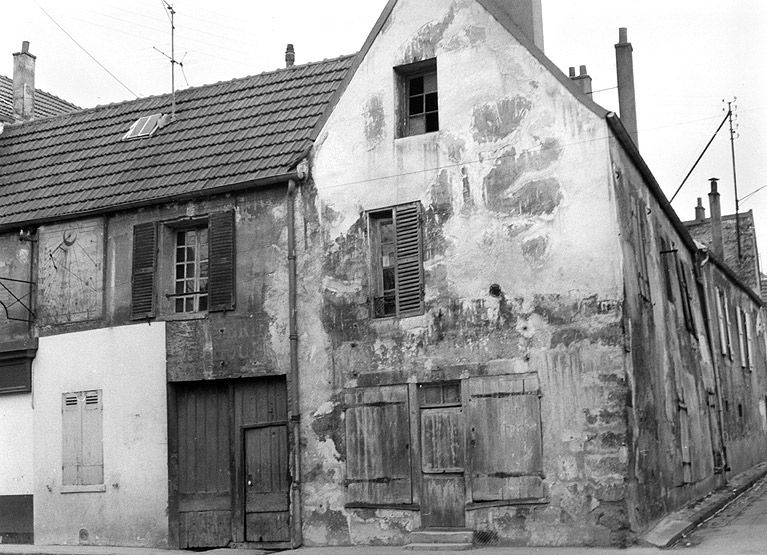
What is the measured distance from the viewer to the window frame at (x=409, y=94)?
1712cm

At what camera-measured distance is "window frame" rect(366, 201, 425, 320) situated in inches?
650

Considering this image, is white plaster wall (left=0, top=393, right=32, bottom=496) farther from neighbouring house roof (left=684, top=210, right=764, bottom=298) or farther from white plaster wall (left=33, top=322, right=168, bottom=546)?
neighbouring house roof (left=684, top=210, right=764, bottom=298)

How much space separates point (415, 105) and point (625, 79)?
590 cm

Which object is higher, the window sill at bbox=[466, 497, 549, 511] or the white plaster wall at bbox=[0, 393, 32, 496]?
A: the white plaster wall at bbox=[0, 393, 32, 496]

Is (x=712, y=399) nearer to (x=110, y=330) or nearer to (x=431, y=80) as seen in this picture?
(x=431, y=80)

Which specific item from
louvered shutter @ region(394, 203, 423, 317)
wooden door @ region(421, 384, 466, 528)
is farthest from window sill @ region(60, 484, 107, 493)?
louvered shutter @ region(394, 203, 423, 317)

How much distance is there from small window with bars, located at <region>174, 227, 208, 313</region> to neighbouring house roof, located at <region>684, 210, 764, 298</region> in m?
23.9

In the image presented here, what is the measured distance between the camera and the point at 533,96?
16016 millimetres

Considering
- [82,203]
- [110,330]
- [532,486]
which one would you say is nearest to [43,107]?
[82,203]

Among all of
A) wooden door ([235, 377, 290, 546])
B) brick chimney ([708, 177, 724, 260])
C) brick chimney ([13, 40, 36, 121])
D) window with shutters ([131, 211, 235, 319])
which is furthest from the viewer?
brick chimney ([708, 177, 724, 260])

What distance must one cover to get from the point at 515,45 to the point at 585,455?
651cm

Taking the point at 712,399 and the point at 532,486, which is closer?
the point at 532,486

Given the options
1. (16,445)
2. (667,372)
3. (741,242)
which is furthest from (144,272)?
(741,242)

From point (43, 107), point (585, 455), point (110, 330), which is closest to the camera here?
point (585, 455)
